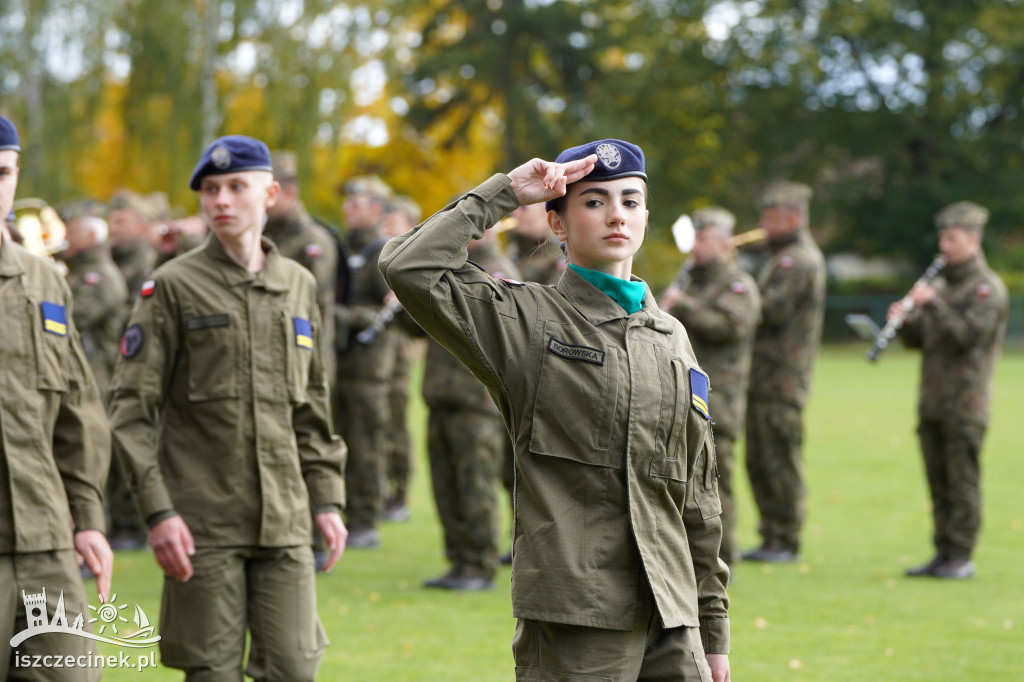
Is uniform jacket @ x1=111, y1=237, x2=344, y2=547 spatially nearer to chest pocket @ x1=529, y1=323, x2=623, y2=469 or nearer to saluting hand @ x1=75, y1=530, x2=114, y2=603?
saluting hand @ x1=75, y1=530, x2=114, y2=603

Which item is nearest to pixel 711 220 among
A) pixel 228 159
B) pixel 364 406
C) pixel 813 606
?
pixel 813 606

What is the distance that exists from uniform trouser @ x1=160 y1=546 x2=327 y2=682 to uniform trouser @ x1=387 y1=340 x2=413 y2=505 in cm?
728

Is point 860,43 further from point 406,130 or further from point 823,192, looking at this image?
point 406,130

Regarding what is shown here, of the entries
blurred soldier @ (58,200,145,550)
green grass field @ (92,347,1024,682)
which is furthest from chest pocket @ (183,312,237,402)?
blurred soldier @ (58,200,145,550)

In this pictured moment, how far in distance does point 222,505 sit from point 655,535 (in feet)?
6.25

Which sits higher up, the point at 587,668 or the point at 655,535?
the point at 655,535

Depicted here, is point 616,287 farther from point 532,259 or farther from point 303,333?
point 532,259

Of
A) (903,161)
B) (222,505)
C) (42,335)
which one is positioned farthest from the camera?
(903,161)

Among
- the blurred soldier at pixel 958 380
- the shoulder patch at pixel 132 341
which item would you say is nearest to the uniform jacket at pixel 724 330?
the blurred soldier at pixel 958 380

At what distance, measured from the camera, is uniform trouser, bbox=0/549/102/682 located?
3.71 meters

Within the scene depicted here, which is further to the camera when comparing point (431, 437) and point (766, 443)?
point (766, 443)

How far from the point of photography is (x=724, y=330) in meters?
8.88

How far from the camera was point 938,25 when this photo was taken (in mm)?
37562

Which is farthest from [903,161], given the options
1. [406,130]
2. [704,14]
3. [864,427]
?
[864,427]
